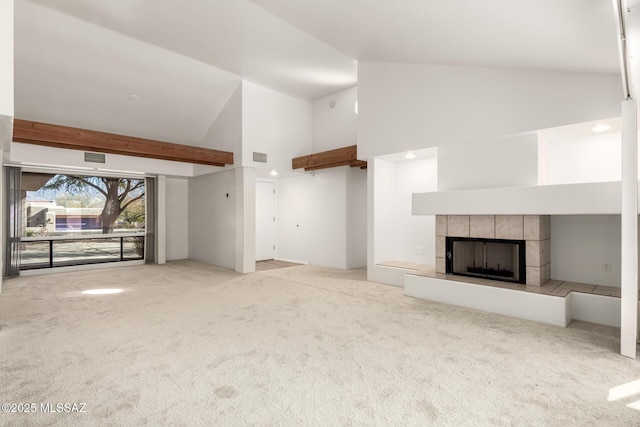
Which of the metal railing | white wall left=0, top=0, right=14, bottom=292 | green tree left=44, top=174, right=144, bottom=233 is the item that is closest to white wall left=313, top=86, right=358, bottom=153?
green tree left=44, top=174, right=144, bottom=233

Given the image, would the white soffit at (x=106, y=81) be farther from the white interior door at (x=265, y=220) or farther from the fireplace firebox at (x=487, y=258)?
the fireplace firebox at (x=487, y=258)

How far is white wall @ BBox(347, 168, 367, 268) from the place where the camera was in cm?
722

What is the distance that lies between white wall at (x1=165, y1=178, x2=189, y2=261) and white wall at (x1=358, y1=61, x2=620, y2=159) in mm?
5596

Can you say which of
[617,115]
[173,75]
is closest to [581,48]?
[617,115]

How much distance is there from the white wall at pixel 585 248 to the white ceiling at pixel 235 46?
194 cm

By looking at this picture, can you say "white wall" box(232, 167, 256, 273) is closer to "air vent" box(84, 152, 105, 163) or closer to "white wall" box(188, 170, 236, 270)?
"white wall" box(188, 170, 236, 270)

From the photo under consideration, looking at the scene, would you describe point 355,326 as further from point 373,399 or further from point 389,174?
point 389,174

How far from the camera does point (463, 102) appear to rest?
4551 millimetres

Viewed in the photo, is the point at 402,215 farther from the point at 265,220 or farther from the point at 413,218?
the point at 265,220

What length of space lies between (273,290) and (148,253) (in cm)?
473

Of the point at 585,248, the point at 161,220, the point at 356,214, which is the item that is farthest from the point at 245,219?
the point at 585,248

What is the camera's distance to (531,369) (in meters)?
2.55

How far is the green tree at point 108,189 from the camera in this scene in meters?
7.14

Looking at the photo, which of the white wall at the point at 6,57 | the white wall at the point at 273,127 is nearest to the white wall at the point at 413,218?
the white wall at the point at 273,127
